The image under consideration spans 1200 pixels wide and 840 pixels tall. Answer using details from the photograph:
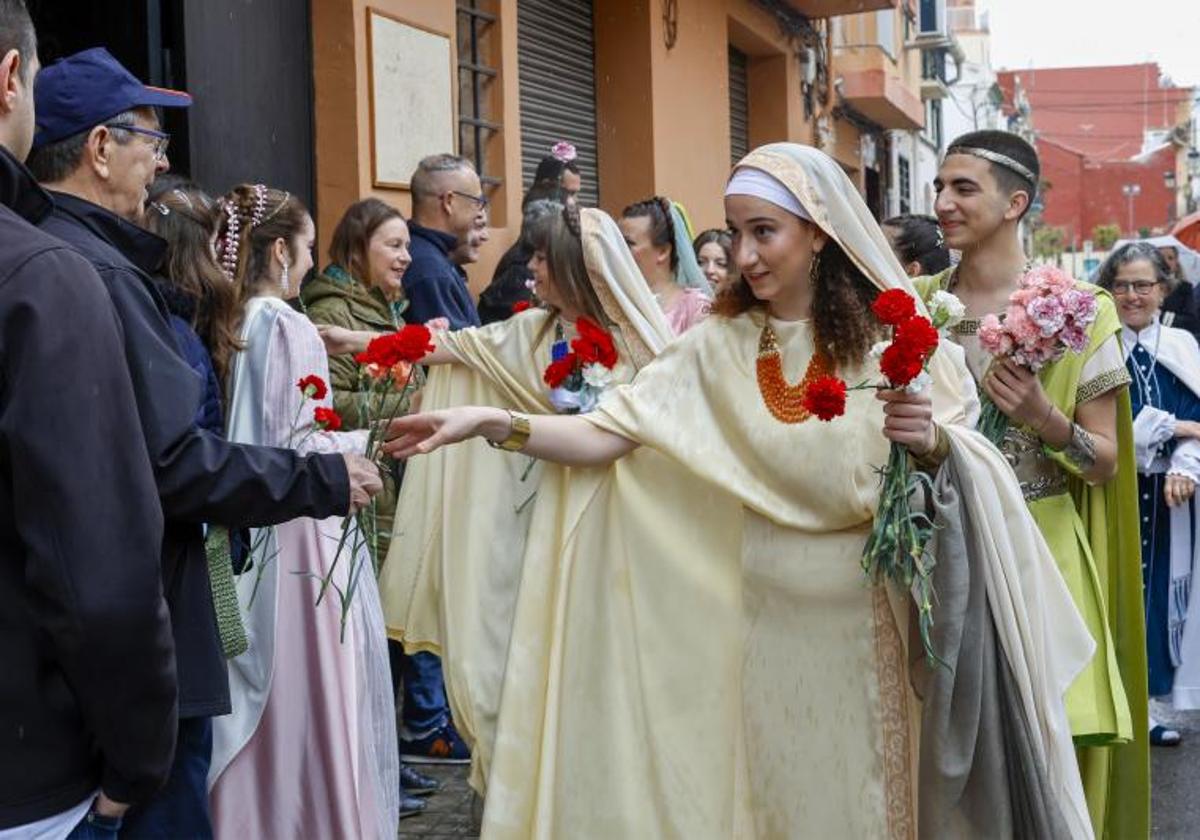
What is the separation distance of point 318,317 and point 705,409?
2.19 metres

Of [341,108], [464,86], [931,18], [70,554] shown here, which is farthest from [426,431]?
[931,18]

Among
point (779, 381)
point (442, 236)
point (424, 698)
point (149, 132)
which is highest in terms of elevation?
point (442, 236)

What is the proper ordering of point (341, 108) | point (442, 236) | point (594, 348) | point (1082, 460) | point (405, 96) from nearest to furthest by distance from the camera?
point (1082, 460) → point (594, 348) → point (442, 236) → point (341, 108) → point (405, 96)

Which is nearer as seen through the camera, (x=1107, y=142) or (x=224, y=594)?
(x=224, y=594)

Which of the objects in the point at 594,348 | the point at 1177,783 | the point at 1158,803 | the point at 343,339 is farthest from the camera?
the point at 1177,783

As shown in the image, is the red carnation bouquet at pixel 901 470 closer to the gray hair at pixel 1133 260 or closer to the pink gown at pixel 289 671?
the pink gown at pixel 289 671

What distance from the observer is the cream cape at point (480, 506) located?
16.8 feet

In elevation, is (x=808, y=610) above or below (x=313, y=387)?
below

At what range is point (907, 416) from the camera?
11.5 ft

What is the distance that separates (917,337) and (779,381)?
59 cm

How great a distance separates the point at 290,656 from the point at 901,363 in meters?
1.89

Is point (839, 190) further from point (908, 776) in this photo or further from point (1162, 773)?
point (1162, 773)

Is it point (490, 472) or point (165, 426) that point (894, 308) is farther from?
point (490, 472)

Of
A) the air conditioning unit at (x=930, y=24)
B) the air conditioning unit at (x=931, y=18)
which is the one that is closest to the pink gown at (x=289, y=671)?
the air conditioning unit at (x=930, y=24)
